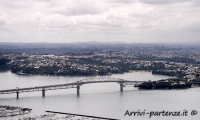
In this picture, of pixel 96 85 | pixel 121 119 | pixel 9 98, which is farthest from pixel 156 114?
pixel 96 85

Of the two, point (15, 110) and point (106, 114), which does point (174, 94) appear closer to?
point (106, 114)

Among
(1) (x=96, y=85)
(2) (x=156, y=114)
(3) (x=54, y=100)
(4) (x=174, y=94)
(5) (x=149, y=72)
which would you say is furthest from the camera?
(5) (x=149, y=72)

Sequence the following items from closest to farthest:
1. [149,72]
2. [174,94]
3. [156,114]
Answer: [156,114] → [174,94] → [149,72]

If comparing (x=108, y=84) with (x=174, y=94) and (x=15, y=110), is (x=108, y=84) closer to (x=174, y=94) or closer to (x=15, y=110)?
(x=174, y=94)

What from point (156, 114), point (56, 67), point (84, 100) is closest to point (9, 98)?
point (84, 100)

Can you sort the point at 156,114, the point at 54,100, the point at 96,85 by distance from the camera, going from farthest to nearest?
the point at 96,85 → the point at 54,100 → the point at 156,114

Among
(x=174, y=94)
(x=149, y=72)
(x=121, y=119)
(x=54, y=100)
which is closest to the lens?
(x=121, y=119)

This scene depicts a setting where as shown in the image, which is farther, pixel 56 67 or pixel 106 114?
pixel 56 67
